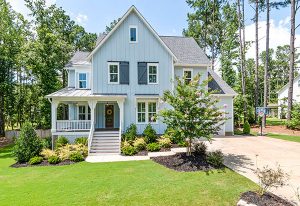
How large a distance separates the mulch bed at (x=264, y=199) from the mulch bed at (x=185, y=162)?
298 centimetres

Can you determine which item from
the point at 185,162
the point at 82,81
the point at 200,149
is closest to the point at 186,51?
the point at 82,81

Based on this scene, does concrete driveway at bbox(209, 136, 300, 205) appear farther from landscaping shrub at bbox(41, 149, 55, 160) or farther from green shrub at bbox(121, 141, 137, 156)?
landscaping shrub at bbox(41, 149, 55, 160)

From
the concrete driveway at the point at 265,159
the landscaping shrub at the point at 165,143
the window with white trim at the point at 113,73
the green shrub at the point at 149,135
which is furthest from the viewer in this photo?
the window with white trim at the point at 113,73

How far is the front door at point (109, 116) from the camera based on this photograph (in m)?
19.0

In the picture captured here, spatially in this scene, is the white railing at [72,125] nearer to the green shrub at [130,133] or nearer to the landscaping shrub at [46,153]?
the landscaping shrub at [46,153]

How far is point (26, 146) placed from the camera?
45.2ft

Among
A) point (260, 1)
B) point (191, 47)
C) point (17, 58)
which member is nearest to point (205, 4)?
point (260, 1)

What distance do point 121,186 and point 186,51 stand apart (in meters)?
16.1

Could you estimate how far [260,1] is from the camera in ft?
91.5

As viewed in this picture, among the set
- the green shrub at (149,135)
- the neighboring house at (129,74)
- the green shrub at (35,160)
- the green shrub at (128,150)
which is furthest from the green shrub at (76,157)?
the green shrub at (149,135)

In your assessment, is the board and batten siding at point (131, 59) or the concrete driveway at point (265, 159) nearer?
the concrete driveway at point (265, 159)

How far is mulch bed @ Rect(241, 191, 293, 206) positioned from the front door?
13483 millimetres

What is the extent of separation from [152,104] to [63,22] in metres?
30.0

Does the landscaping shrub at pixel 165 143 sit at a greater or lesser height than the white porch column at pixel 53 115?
lesser
